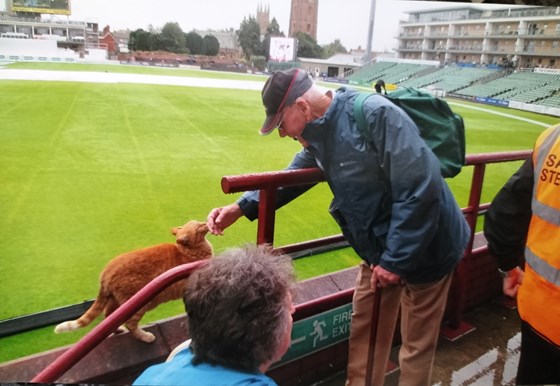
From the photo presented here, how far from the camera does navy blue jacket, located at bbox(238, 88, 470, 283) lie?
44.6 inches

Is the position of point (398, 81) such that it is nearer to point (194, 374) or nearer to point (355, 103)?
point (355, 103)

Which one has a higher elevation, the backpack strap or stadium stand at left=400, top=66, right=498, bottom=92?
stadium stand at left=400, top=66, right=498, bottom=92

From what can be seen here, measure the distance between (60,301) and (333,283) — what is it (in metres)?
1.38

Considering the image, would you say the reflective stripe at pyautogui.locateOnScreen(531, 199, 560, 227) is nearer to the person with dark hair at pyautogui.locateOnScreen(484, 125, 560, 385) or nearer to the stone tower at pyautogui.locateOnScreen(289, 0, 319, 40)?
the person with dark hair at pyautogui.locateOnScreen(484, 125, 560, 385)

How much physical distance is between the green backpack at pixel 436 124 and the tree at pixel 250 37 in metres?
1.02

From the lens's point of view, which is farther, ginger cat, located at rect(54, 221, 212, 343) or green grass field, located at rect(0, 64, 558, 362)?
green grass field, located at rect(0, 64, 558, 362)

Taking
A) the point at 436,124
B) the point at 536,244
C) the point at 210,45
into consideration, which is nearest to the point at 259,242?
the point at 436,124

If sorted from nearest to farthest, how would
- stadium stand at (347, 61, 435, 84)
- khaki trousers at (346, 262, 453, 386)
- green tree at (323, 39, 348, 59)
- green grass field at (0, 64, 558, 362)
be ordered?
khaki trousers at (346, 262, 453, 386) → green grass field at (0, 64, 558, 362) → green tree at (323, 39, 348, 59) → stadium stand at (347, 61, 435, 84)

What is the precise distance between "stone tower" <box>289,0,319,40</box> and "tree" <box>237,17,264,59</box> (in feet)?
0.60

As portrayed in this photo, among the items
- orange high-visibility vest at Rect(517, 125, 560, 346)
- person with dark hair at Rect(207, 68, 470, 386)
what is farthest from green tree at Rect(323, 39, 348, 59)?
orange high-visibility vest at Rect(517, 125, 560, 346)

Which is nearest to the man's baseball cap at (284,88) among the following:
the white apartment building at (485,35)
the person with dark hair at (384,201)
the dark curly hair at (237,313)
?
the person with dark hair at (384,201)

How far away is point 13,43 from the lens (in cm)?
178

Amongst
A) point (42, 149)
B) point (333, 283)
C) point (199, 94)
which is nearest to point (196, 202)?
point (199, 94)

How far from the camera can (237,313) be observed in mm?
847
